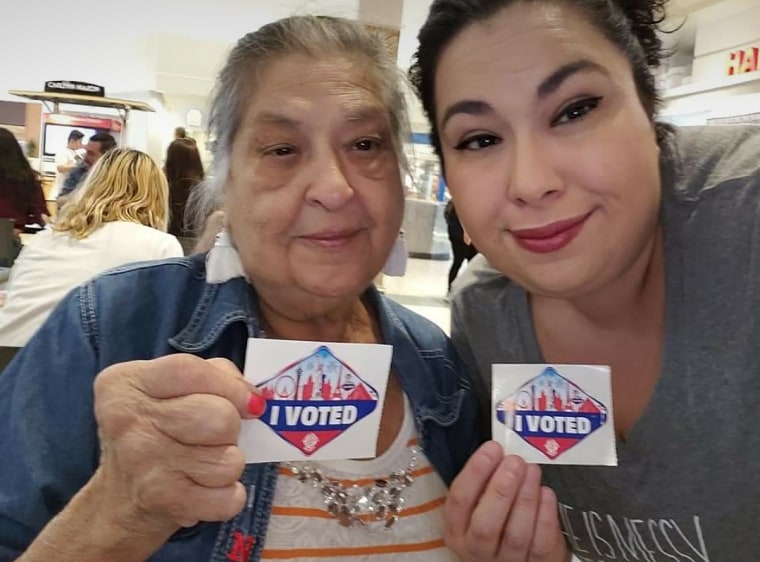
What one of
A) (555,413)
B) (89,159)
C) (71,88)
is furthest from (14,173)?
(555,413)

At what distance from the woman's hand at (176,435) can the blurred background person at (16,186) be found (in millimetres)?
3706

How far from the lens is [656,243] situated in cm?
112

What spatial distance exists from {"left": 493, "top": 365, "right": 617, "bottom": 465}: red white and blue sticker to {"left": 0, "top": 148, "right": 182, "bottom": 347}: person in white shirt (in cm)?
190

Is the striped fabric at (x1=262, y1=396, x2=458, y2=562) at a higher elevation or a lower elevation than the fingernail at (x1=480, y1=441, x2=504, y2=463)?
lower

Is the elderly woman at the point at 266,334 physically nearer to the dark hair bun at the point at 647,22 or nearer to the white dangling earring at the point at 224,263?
the white dangling earring at the point at 224,263

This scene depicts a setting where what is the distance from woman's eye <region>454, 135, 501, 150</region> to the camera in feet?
3.38

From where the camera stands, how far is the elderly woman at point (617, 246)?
0.95m

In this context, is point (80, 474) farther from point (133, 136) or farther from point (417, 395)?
point (133, 136)

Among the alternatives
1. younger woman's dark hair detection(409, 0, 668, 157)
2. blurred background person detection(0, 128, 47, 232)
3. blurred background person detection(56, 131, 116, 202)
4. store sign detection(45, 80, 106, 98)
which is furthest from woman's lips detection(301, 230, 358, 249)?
store sign detection(45, 80, 106, 98)

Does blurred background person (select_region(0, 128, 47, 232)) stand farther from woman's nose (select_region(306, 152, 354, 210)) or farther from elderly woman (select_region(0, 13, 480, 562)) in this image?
woman's nose (select_region(306, 152, 354, 210))

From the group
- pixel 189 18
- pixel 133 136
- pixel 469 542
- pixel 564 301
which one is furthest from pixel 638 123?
pixel 133 136

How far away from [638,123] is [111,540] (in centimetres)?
94

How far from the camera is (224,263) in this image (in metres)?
1.13

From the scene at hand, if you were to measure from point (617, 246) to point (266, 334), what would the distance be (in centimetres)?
61
